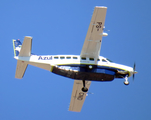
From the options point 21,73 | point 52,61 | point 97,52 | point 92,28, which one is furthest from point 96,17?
point 21,73

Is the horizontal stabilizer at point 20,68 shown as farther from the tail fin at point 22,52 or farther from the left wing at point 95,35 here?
the left wing at point 95,35

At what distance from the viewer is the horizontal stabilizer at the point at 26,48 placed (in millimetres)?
32656

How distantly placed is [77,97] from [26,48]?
1077 cm

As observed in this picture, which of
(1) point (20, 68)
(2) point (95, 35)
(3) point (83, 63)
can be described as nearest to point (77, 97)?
(3) point (83, 63)

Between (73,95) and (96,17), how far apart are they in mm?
12229

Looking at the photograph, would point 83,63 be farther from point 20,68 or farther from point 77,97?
point 77,97

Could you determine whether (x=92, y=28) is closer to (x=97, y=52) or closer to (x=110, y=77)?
(x=97, y=52)

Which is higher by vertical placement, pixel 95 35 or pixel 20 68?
pixel 95 35

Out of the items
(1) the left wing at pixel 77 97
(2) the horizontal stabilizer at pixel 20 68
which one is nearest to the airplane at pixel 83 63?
(2) the horizontal stabilizer at pixel 20 68

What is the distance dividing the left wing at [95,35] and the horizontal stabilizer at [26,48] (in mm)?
5433

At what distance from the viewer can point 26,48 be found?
3366cm

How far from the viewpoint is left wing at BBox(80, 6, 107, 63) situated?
32156 mm

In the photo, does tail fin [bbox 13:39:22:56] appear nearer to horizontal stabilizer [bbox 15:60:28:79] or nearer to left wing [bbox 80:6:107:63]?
horizontal stabilizer [bbox 15:60:28:79]

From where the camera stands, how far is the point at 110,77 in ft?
117
